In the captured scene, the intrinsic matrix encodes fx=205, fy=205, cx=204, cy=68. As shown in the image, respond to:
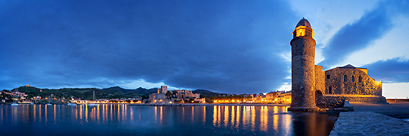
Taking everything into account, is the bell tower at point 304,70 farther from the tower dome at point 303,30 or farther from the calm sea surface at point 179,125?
the calm sea surface at point 179,125

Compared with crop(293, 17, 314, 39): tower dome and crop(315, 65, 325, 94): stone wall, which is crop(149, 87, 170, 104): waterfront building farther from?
crop(293, 17, 314, 39): tower dome

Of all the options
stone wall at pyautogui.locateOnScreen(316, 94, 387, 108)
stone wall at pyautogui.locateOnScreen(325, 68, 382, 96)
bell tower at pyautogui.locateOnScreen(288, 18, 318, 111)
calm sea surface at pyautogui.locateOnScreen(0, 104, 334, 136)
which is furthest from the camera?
stone wall at pyautogui.locateOnScreen(325, 68, 382, 96)

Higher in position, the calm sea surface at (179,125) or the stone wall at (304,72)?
the stone wall at (304,72)

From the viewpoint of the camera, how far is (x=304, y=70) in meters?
23.3

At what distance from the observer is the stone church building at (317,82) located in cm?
2342

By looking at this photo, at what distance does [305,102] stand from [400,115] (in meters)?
8.65

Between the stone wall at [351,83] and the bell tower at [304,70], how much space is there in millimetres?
3785

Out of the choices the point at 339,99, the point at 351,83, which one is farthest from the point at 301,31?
the point at 339,99

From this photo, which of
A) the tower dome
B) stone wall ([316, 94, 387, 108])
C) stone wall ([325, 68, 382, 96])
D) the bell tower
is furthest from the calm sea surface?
the tower dome

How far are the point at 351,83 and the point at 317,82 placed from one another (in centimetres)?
429

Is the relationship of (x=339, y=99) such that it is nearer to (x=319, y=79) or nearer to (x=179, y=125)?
(x=319, y=79)

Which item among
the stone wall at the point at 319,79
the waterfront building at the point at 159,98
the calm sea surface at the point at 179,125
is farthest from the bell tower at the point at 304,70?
the waterfront building at the point at 159,98

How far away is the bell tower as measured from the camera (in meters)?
23.3

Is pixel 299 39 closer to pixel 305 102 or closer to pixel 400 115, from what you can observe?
pixel 305 102
